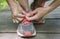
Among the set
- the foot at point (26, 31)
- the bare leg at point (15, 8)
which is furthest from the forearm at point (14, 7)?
the foot at point (26, 31)

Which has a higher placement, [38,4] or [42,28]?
[38,4]

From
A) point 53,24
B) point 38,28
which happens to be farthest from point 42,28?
point 53,24

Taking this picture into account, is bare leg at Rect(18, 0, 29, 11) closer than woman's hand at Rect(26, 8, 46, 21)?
No

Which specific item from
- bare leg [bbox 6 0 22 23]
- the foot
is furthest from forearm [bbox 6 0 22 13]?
the foot

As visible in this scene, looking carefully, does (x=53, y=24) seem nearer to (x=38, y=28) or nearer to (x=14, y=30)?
(x=38, y=28)

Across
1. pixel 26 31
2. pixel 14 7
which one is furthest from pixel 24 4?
pixel 26 31

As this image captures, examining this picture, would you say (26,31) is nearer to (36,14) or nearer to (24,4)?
(36,14)

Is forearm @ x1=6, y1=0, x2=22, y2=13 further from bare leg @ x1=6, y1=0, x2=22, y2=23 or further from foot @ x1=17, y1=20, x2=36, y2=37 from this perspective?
foot @ x1=17, y1=20, x2=36, y2=37

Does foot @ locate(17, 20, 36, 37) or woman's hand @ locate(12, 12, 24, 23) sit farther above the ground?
woman's hand @ locate(12, 12, 24, 23)

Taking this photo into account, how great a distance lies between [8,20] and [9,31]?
308 mm

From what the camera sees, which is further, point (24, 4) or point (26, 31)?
point (24, 4)

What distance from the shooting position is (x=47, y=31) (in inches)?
63.1

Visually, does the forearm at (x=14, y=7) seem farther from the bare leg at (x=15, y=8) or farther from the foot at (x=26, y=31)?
the foot at (x=26, y=31)

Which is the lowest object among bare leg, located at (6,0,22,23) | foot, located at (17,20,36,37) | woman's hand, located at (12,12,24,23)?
foot, located at (17,20,36,37)
